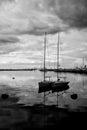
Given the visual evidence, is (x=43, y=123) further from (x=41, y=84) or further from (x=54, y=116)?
(x=41, y=84)

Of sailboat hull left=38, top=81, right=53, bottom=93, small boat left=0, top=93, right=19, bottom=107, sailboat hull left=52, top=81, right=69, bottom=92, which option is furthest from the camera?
sailboat hull left=52, top=81, right=69, bottom=92

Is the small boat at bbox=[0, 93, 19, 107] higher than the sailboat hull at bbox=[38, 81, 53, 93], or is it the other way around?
the sailboat hull at bbox=[38, 81, 53, 93]

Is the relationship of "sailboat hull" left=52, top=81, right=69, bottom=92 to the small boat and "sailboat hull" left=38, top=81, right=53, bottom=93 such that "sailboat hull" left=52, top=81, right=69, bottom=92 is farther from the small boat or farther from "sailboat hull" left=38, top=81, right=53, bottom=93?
the small boat

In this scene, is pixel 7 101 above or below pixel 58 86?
below

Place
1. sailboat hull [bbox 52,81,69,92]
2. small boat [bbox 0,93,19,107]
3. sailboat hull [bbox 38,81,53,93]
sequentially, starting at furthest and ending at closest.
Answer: sailboat hull [bbox 52,81,69,92]
sailboat hull [bbox 38,81,53,93]
small boat [bbox 0,93,19,107]

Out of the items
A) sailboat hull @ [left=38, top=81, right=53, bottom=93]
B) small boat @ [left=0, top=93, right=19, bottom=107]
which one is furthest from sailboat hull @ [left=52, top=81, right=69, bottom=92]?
small boat @ [left=0, top=93, right=19, bottom=107]

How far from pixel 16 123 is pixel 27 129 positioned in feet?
8.57

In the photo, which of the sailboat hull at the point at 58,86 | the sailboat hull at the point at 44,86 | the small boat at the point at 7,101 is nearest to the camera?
the small boat at the point at 7,101

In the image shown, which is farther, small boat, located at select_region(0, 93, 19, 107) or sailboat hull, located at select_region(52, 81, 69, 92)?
sailboat hull, located at select_region(52, 81, 69, 92)

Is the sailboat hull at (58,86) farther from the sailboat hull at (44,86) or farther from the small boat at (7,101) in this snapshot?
the small boat at (7,101)

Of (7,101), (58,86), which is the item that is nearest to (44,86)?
(58,86)

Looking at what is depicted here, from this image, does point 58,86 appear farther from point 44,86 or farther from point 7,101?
point 7,101

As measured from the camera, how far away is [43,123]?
771 inches

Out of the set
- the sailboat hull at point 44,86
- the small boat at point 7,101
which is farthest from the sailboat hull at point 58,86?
the small boat at point 7,101
